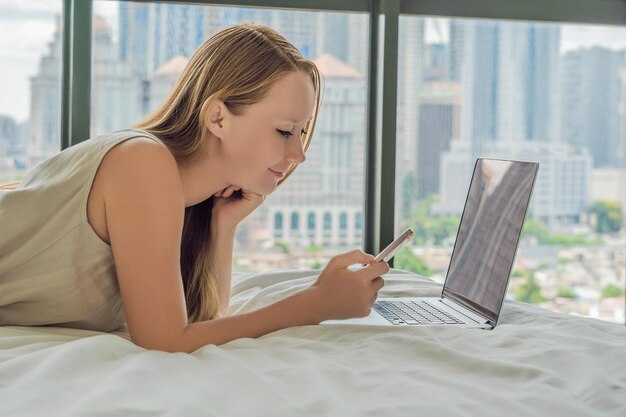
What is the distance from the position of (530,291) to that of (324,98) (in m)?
1.07

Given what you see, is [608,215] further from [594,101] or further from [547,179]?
[594,101]

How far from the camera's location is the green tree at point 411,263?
2779 millimetres

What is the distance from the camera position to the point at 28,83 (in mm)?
2434

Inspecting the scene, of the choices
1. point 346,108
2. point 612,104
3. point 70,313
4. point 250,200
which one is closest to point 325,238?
point 346,108

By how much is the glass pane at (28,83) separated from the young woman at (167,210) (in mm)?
968

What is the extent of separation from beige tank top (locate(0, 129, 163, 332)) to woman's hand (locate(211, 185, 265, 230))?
39 centimetres

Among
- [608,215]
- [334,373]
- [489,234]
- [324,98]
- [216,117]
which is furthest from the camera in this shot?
[608,215]

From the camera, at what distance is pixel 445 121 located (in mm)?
2721

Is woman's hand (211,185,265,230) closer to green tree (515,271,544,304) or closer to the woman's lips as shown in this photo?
the woman's lips

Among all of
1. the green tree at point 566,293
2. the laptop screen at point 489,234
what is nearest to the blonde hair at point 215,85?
the laptop screen at point 489,234

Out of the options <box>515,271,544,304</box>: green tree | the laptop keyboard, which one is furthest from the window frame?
the laptop keyboard

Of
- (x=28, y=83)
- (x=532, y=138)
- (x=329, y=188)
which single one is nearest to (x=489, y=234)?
(x=329, y=188)

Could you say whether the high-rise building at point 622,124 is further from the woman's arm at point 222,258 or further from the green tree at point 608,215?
the woman's arm at point 222,258

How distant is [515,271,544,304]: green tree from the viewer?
111 inches
